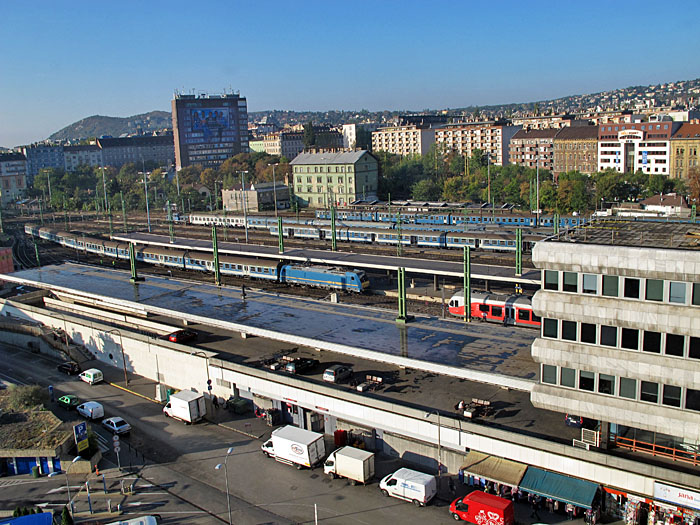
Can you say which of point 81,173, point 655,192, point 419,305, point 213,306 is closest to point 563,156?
point 655,192

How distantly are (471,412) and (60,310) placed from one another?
30.5 m

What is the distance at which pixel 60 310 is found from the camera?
133ft

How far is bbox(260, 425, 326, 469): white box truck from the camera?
877 inches

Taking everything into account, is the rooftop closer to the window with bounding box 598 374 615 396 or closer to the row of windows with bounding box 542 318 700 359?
the row of windows with bounding box 542 318 700 359

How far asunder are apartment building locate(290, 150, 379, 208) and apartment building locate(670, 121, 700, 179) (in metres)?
40.9

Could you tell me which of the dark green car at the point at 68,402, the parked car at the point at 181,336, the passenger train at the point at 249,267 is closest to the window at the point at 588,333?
the parked car at the point at 181,336

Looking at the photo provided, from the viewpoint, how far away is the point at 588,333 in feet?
61.0

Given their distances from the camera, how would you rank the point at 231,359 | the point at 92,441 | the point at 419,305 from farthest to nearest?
the point at 419,305 < the point at 231,359 < the point at 92,441

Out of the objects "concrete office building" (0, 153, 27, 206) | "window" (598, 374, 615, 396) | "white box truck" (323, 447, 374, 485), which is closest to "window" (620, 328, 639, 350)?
"window" (598, 374, 615, 396)

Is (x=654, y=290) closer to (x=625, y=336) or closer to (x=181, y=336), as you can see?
(x=625, y=336)

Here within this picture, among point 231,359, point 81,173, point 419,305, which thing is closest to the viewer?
point 231,359

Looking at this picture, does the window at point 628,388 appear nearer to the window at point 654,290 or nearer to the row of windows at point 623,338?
the row of windows at point 623,338

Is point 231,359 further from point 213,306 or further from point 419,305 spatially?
point 419,305

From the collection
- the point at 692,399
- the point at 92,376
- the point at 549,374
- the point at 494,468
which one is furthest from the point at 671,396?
the point at 92,376
